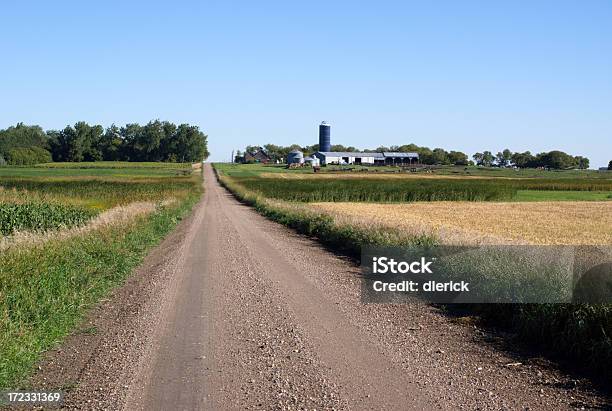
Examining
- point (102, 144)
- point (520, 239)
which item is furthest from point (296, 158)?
point (520, 239)

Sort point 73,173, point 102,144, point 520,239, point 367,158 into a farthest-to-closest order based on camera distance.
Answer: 1. point 367,158
2. point 102,144
3. point 73,173
4. point 520,239

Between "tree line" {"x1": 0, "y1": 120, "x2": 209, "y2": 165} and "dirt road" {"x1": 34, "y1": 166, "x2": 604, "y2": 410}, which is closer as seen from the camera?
"dirt road" {"x1": 34, "y1": 166, "x2": 604, "y2": 410}

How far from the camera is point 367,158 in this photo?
196375mm

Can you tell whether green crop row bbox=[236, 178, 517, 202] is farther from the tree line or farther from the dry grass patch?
the tree line

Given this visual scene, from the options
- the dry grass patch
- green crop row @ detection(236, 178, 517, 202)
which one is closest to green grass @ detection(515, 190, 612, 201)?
green crop row @ detection(236, 178, 517, 202)

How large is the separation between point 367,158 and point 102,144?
80.5 metres

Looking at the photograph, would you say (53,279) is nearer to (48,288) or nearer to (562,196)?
(48,288)

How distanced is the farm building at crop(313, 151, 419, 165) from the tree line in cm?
4366

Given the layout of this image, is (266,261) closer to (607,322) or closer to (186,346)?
(186,346)

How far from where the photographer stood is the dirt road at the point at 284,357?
22.4 feet

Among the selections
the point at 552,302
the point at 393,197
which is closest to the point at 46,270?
the point at 552,302

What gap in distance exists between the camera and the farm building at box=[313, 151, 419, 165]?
194 metres

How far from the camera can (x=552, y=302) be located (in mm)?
9641

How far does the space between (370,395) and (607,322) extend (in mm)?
3713
